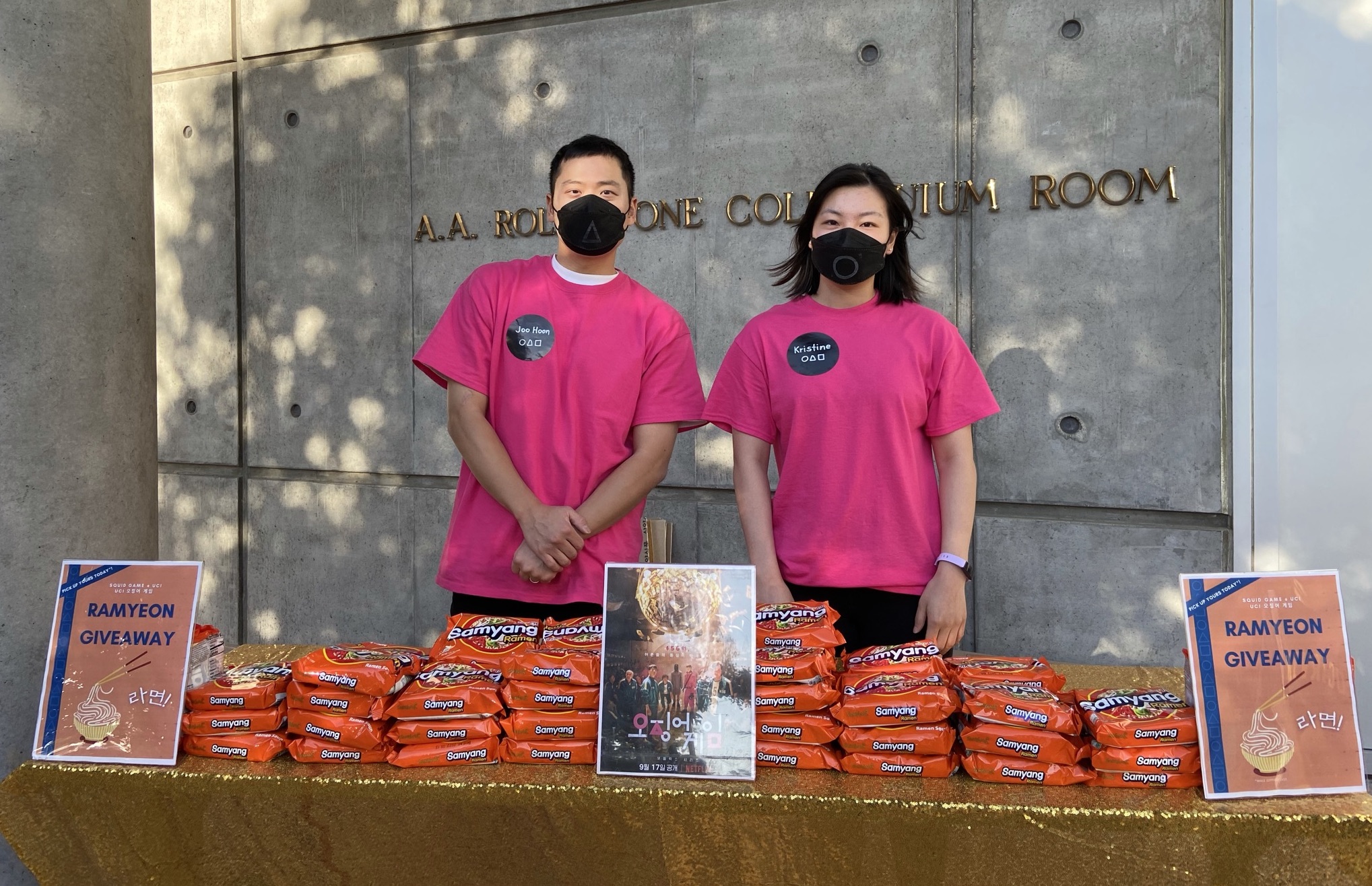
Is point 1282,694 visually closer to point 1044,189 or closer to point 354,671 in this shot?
point 354,671

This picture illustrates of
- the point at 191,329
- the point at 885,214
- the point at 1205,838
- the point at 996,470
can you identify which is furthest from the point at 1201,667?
the point at 191,329

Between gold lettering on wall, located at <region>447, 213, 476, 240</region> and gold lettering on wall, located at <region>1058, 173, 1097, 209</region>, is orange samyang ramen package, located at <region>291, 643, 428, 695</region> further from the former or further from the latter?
gold lettering on wall, located at <region>447, 213, 476, 240</region>

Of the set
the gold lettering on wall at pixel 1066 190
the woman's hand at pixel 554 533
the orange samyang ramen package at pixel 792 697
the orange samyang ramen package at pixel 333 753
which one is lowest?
the orange samyang ramen package at pixel 333 753

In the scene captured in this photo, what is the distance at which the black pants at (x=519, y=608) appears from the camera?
7.91ft

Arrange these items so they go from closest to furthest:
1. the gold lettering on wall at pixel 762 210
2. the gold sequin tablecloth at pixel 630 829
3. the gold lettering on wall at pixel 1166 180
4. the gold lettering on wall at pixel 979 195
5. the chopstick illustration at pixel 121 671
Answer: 1. the gold sequin tablecloth at pixel 630 829
2. the chopstick illustration at pixel 121 671
3. the gold lettering on wall at pixel 1166 180
4. the gold lettering on wall at pixel 979 195
5. the gold lettering on wall at pixel 762 210

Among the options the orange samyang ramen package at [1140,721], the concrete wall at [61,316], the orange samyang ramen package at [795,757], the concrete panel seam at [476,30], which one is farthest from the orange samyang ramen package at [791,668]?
the concrete panel seam at [476,30]

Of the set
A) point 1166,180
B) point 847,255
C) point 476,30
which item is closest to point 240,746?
point 847,255

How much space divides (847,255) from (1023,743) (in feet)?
3.73

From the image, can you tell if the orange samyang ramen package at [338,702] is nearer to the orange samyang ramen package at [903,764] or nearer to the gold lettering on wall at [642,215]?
the orange samyang ramen package at [903,764]

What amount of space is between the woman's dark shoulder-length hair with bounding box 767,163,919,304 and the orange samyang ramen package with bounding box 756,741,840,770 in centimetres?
114

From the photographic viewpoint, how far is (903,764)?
1.60 metres

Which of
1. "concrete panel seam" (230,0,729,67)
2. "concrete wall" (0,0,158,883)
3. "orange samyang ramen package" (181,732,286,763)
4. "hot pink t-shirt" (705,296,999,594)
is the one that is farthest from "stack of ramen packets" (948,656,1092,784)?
"concrete panel seam" (230,0,729,67)

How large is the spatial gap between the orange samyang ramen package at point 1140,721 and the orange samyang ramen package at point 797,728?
0.40m

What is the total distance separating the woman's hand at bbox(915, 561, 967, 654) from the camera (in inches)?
88.5
